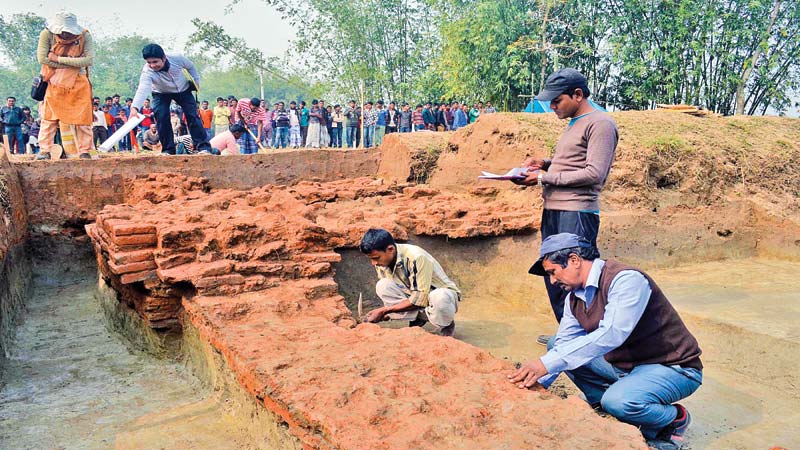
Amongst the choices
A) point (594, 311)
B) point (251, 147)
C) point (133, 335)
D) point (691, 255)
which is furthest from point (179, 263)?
point (251, 147)

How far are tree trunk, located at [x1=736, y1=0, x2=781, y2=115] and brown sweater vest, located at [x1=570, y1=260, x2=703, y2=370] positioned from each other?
1281cm

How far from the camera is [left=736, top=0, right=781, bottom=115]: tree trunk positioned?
13.0 metres

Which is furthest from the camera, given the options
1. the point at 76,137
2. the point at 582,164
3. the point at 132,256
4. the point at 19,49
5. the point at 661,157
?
the point at 19,49

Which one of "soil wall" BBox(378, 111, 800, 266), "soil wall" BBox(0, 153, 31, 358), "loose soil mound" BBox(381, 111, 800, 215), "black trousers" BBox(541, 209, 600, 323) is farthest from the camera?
"loose soil mound" BBox(381, 111, 800, 215)

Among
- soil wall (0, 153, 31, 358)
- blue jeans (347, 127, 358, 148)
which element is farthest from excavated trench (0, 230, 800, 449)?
blue jeans (347, 127, 358, 148)

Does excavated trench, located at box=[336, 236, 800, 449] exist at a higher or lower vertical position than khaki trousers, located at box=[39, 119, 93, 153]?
lower

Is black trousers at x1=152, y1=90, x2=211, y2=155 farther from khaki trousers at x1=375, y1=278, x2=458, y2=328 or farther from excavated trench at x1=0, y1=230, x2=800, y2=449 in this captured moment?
khaki trousers at x1=375, y1=278, x2=458, y2=328

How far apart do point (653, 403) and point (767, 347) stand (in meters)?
2.00

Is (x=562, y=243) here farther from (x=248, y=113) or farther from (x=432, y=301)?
(x=248, y=113)

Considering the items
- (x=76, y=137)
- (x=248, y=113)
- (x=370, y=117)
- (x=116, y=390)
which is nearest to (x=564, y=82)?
(x=116, y=390)

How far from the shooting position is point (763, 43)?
504 inches

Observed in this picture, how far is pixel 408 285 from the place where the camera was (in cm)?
412

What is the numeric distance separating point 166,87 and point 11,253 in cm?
259

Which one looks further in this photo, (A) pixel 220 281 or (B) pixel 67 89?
(B) pixel 67 89
